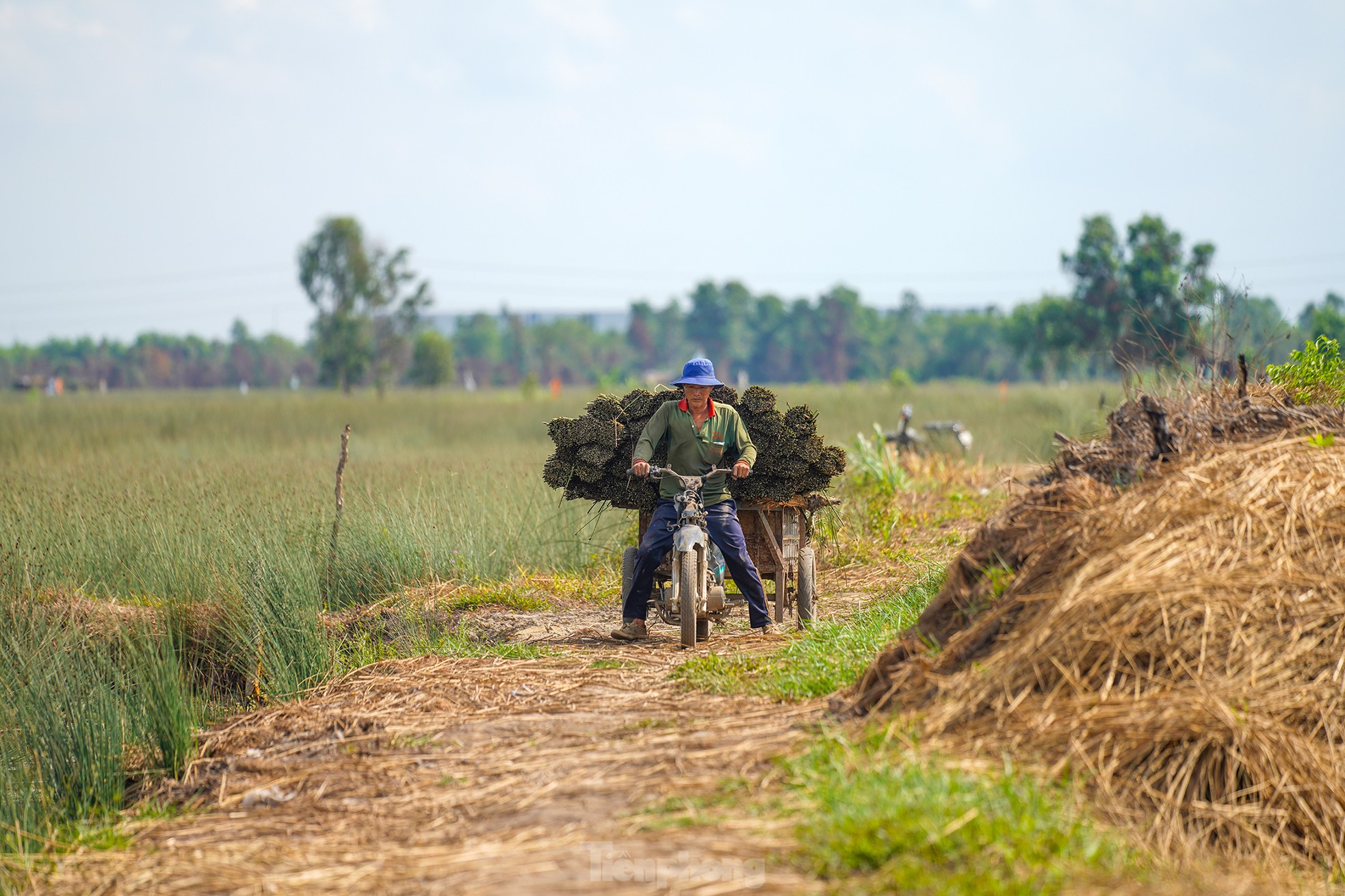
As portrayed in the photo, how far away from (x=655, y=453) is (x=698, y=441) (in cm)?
49

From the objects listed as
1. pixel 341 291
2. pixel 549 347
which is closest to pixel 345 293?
pixel 341 291

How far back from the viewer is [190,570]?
754 centimetres

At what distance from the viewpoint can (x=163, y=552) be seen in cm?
813

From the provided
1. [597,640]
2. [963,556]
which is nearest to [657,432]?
[597,640]

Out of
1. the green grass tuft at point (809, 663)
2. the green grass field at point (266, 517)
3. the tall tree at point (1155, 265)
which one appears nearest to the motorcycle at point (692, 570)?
the green grass tuft at point (809, 663)

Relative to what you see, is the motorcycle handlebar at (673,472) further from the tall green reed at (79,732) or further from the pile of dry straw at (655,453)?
the tall green reed at (79,732)

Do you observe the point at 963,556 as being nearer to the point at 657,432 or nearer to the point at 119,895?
the point at 657,432

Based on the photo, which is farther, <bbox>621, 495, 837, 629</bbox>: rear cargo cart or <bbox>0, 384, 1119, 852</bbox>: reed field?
<bbox>621, 495, 837, 629</bbox>: rear cargo cart

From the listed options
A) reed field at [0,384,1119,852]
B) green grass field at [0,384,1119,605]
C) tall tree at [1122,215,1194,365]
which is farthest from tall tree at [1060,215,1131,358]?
reed field at [0,384,1119,852]

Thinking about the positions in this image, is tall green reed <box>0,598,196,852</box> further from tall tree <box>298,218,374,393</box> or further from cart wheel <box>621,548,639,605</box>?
tall tree <box>298,218,374,393</box>

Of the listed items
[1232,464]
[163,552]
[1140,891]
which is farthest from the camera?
[163,552]

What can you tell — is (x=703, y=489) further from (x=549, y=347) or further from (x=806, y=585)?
(x=549, y=347)

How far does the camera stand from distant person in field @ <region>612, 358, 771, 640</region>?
716 centimetres

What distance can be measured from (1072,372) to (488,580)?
7121 centimetres
